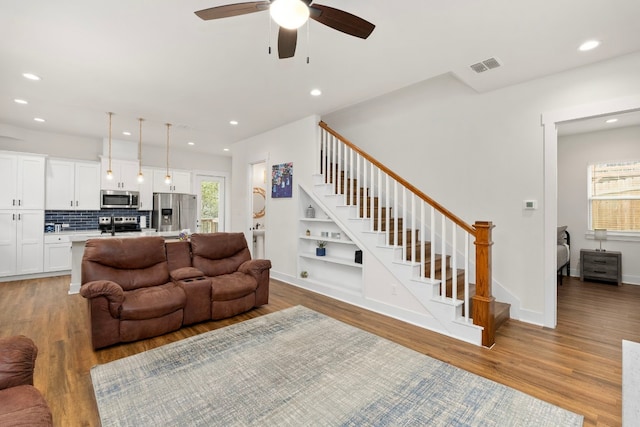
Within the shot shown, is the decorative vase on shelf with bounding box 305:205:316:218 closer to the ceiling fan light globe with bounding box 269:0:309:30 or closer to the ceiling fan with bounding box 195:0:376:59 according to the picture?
the ceiling fan with bounding box 195:0:376:59

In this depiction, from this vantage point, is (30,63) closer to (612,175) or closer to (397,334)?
(397,334)

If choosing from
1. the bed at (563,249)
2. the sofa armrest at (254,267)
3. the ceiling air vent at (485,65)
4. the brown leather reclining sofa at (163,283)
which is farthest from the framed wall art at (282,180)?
the bed at (563,249)

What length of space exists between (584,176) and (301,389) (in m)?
6.59

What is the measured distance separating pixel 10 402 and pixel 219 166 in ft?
24.6

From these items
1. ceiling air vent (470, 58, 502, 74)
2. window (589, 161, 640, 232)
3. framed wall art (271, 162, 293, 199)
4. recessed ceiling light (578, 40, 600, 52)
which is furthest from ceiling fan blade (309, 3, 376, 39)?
Result: window (589, 161, 640, 232)

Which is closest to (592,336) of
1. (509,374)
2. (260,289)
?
(509,374)

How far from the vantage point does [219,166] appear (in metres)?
8.31

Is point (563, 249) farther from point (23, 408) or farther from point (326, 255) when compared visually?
point (23, 408)

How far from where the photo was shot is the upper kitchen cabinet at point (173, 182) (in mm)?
6875

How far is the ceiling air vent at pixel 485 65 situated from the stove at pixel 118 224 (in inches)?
275

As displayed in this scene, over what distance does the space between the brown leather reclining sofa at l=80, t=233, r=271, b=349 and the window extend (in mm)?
6294

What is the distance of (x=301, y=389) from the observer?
2.16 metres

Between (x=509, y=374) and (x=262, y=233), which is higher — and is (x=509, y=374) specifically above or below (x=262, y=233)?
below

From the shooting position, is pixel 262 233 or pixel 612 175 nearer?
pixel 612 175
